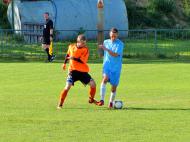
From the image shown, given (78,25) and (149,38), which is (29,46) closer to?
(149,38)

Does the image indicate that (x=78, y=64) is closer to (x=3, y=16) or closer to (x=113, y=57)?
(x=113, y=57)

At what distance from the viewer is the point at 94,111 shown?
15.0m

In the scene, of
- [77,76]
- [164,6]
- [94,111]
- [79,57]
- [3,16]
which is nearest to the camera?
[94,111]

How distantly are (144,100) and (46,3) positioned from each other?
1042 inches

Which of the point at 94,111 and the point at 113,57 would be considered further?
the point at 113,57

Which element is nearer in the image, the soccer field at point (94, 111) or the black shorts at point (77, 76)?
the soccer field at point (94, 111)

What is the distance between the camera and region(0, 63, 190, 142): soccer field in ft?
39.0

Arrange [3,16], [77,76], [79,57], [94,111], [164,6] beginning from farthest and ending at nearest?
[164,6] → [3,16] → [77,76] → [79,57] → [94,111]

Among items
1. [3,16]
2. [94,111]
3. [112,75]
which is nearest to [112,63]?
[112,75]

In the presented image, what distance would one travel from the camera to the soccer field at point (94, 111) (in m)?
11.9

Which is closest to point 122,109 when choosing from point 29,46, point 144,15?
point 29,46

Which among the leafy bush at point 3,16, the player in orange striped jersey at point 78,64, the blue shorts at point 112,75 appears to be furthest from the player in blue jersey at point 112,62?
the leafy bush at point 3,16

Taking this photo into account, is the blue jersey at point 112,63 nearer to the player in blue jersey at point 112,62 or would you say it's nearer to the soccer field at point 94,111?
the player in blue jersey at point 112,62

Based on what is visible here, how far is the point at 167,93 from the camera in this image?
60.8 ft
